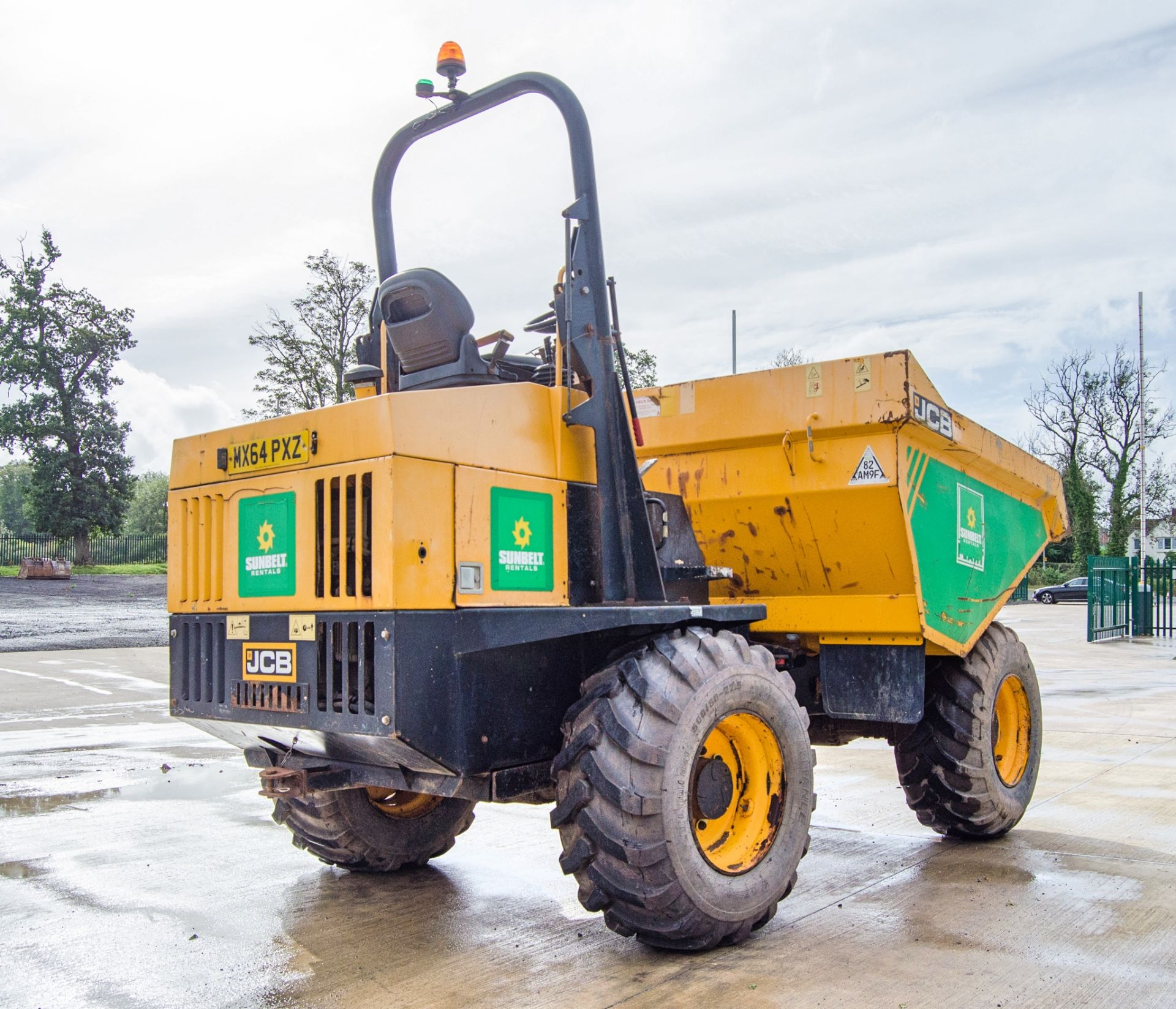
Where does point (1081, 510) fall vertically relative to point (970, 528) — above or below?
above

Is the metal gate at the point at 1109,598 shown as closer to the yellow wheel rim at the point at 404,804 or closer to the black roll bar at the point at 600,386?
the yellow wheel rim at the point at 404,804

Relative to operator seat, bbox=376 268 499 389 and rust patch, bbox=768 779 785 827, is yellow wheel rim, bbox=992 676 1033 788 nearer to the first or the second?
rust patch, bbox=768 779 785 827

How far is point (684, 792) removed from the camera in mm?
3820

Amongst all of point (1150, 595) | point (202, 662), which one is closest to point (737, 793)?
point (202, 662)

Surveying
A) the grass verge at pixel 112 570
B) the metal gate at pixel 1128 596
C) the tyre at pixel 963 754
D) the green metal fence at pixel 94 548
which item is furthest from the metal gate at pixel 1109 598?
the green metal fence at pixel 94 548

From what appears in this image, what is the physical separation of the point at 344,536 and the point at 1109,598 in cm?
2291

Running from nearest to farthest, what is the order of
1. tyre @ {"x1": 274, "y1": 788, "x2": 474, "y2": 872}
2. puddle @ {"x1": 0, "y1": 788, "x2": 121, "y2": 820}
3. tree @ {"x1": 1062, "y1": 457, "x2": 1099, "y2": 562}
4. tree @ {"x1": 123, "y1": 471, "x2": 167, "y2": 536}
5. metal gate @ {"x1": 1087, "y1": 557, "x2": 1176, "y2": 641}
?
tyre @ {"x1": 274, "y1": 788, "x2": 474, "y2": 872}
puddle @ {"x1": 0, "y1": 788, "x2": 121, "y2": 820}
metal gate @ {"x1": 1087, "y1": 557, "x2": 1176, "y2": 641}
tree @ {"x1": 1062, "y1": 457, "x2": 1099, "y2": 562}
tree @ {"x1": 123, "y1": 471, "x2": 167, "y2": 536}

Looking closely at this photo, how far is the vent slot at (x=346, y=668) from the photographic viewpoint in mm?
3637

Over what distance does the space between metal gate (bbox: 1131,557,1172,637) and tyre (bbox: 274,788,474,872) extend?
22.0 meters

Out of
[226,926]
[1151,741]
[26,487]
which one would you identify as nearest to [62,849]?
[226,926]

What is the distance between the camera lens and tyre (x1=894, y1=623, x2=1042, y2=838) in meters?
5.72

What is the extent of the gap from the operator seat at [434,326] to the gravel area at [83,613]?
14281 millimetres

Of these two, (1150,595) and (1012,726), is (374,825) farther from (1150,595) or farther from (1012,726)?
(1150,595)

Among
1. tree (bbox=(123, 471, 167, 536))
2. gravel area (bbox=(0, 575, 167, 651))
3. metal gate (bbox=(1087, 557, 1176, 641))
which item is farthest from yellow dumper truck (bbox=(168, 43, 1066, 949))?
tree (bbox=(123, 471, 167, 536))
